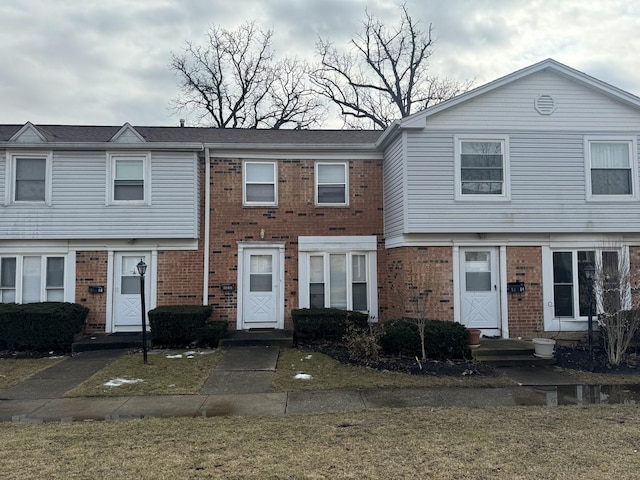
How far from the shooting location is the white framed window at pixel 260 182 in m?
11.5

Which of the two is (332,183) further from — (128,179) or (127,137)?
(127,137)

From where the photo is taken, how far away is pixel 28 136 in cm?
1070

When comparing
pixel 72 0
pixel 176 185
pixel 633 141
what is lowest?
pixel 176 185

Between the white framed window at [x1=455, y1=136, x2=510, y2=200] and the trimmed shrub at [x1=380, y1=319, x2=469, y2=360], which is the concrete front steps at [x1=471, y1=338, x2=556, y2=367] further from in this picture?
the white framed window at [x1=455, y1=136, x2=510, y2=200]

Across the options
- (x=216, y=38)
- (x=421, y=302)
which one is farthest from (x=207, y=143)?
(x=216, y=38)

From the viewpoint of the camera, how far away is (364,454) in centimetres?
420

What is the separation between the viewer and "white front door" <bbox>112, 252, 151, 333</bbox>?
36.1 feet

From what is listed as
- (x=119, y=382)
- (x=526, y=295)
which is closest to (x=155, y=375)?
(x=119, y=382)

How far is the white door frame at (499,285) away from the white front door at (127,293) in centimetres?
773

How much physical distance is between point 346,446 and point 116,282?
8.78m

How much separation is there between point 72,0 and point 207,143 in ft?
15.2

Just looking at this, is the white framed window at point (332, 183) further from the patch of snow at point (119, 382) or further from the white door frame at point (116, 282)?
the patch of snow at point (119, 382)

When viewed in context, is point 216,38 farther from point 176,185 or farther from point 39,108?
point 176,185

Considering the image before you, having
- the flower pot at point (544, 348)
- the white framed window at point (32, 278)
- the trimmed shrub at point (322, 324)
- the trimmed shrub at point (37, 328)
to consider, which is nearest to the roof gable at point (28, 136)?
the white framed window at point (32, 278)
